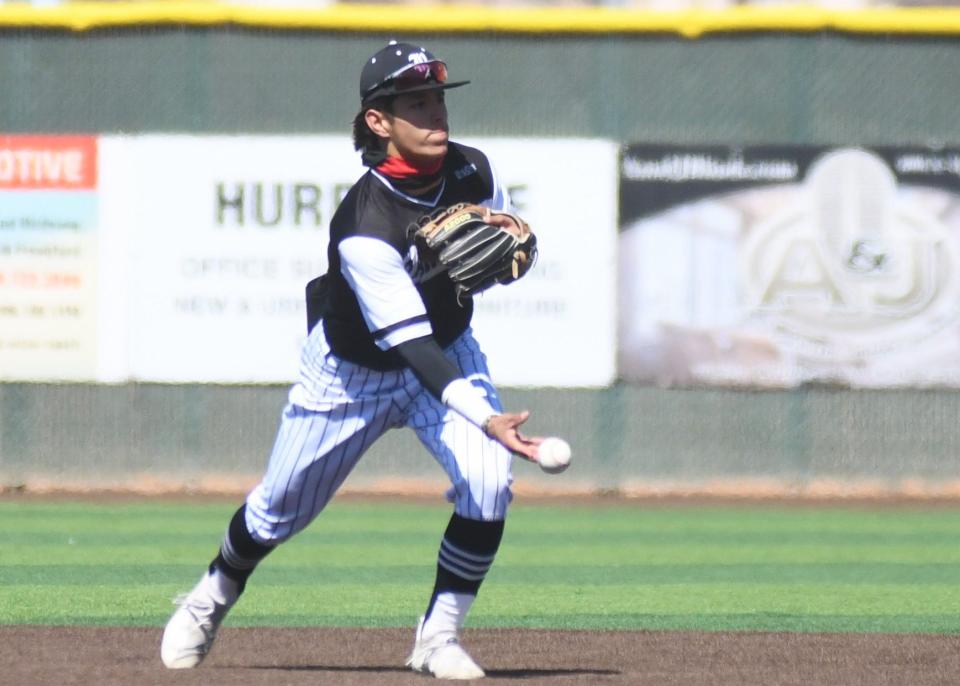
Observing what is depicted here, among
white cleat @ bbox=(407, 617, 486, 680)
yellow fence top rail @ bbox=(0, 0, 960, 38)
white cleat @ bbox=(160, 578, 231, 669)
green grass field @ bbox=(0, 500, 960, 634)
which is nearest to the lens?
white cleat @ bbox=(407, 617, 486, 680)

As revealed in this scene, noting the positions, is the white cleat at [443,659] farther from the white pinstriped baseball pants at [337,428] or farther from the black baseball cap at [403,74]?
the black baseball cap at [403,74]

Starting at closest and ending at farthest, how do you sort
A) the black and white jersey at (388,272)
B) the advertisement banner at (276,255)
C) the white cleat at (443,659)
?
the black and white jersey at (388,272)
the white cleat at (443,659)
the advertisement banner at (276,255)

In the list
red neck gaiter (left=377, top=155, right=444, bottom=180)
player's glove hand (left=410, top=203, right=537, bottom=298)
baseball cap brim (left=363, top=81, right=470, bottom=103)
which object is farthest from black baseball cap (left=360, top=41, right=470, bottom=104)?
player's glove hand (left=410, top=203, right=537, bottom=298)

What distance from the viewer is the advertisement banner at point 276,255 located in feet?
39.8

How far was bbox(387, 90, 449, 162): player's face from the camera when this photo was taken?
5.31 meters

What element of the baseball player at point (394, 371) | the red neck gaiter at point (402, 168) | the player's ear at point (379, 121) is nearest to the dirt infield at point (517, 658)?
the baseball player at point (394, 371)

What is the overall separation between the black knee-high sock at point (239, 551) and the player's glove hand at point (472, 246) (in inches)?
39.1

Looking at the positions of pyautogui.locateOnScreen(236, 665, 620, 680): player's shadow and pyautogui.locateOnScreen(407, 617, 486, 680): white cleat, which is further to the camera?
pyautogui.locateOnScreen(236, 665, 620, 680): player's shadow

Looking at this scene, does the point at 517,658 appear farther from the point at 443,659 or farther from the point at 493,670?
the point at 443,659

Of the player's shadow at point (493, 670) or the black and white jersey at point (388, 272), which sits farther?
the player's shadow at point (493, 670)

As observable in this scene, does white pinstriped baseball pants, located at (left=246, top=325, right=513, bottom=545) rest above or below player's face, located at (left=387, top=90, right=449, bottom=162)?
below

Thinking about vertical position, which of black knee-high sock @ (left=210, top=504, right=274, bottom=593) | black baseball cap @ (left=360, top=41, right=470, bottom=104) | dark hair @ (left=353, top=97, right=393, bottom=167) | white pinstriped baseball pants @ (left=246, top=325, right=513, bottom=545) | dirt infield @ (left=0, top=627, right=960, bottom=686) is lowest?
dirt infield @ (left=0, top=627, right=960, bottom=686)

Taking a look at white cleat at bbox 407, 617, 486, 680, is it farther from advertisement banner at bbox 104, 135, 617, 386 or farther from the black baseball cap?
advertisement banner at bbox 104, 135, 617, 386

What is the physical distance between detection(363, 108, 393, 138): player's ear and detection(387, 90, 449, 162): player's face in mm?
11
